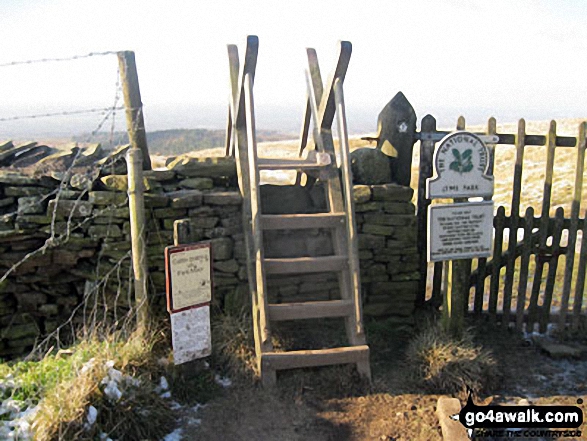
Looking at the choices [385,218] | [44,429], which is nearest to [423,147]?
[385,218]

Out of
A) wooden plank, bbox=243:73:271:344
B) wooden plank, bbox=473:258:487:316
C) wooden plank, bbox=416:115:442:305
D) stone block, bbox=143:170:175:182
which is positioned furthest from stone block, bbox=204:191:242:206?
wooden plank, bbox=473:258:487:316

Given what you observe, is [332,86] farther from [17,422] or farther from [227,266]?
[17,422]

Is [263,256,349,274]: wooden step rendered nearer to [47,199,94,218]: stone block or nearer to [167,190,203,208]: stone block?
[167,190,203,208]: stone block

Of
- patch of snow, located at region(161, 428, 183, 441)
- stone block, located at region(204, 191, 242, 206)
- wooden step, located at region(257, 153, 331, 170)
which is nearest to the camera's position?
patch of snow, located at region(161, 428, 183, 441)

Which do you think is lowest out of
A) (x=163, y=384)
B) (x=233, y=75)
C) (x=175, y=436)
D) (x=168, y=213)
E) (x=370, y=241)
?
(x=175, y=436)

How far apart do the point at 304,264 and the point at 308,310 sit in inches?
16.3

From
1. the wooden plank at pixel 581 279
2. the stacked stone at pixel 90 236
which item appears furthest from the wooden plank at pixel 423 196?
the stacked stone at pixel 90 236

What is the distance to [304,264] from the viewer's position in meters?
4.76

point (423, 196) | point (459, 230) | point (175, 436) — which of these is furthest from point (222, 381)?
point (423, 196)

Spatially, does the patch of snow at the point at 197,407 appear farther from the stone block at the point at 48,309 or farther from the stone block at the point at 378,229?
the stone block at the point at 378,229

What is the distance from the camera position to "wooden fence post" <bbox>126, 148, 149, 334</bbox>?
4707 millimetres

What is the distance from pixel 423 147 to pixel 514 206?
1149 mm

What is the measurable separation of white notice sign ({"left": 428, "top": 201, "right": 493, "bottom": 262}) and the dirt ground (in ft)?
3.71

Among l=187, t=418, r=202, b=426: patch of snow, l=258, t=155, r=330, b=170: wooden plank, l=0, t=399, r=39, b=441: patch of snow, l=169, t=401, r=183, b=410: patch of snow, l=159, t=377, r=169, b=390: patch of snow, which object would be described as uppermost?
l=258, t=155, r=330, b=170: wooden plank
